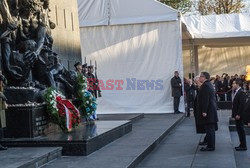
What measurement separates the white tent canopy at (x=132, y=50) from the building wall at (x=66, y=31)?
6302 mm

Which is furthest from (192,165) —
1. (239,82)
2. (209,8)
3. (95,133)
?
(209,8)

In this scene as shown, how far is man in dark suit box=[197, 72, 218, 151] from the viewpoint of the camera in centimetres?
934

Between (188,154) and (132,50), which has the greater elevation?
(132,50)

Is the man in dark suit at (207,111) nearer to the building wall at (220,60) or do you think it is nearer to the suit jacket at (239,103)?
the suit jacket at (239,103)

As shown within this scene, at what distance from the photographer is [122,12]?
777 inches

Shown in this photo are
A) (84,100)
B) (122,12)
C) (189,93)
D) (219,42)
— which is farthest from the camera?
(219,42)

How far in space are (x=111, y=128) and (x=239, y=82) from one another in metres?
3.03

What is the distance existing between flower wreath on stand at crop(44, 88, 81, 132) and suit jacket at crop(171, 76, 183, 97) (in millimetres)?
9679

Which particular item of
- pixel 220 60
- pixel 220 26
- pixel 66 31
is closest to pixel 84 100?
pixel 66 31

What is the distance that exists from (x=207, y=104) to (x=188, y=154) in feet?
3.64

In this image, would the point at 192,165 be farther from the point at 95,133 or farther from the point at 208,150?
the point at 95,133

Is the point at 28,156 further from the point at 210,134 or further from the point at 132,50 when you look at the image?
the point at 132,50

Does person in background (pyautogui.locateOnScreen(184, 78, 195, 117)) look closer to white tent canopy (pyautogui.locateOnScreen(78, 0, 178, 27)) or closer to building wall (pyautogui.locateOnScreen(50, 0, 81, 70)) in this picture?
white tent canopy (pyautogui.locateOnScreen(78, 0, 178, 27))

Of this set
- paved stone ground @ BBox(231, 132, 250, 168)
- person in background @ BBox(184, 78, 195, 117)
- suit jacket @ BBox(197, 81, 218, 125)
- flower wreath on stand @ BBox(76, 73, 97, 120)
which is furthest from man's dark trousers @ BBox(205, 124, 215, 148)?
person in background @ BBox(184, 78, 195, 117)
